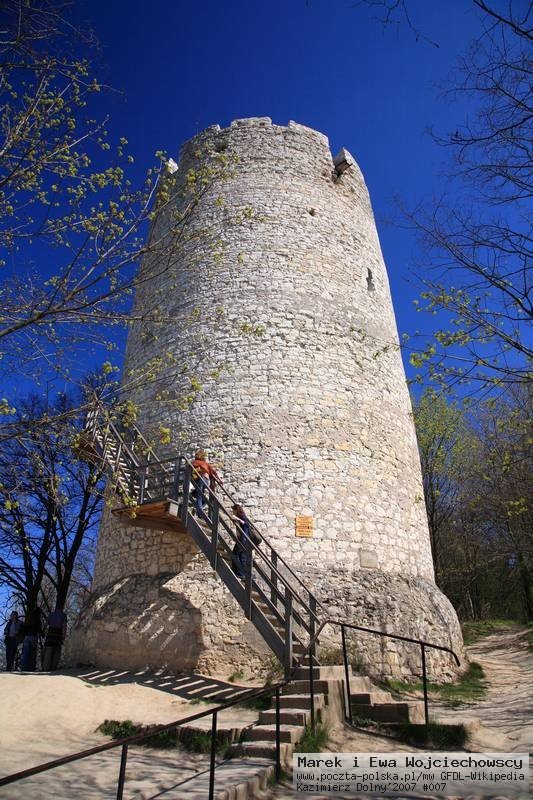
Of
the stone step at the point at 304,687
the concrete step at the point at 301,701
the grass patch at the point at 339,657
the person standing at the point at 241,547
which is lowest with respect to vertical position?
the concrete step at the point at 301,701

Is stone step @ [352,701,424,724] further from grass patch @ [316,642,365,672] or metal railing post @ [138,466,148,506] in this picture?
metal railing post @ [138,466,148,506]

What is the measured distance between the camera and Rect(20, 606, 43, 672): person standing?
1248 centimetres

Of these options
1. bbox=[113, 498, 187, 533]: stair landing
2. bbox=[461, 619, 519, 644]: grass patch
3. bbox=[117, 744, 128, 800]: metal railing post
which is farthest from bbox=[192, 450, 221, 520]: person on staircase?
bbox=[461, 619, 519, 644]: grass patch

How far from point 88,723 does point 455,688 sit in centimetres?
574

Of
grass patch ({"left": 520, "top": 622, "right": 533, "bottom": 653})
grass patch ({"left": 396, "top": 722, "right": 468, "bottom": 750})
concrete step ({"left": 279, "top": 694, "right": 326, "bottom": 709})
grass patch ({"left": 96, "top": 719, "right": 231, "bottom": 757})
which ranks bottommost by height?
grass patch ({"left": 96, "top": 719, "right": 231, "bottom": 757})

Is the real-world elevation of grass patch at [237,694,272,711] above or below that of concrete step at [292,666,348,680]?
below

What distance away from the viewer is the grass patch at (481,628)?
16406mm

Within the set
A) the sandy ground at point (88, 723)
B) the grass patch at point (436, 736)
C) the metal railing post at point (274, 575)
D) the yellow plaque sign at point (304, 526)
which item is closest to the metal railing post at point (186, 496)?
the metal railing post at point (274, 575)

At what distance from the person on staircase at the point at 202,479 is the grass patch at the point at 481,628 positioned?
10782 mm

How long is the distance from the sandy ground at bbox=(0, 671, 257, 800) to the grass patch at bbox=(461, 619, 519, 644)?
1111cm

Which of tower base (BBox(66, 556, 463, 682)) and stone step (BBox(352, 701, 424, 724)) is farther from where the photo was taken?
tower base (BBox(66, 556, 463, 682))

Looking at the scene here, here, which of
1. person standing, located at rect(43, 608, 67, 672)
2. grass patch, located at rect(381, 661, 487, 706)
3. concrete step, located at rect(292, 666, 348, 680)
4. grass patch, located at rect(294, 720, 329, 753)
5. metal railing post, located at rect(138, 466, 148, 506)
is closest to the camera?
grass patch, located at rect(294, 720, 329, 753)

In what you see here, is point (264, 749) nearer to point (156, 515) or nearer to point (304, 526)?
point (304, 526)

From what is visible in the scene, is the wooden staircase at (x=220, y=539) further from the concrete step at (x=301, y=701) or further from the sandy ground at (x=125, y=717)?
the sandy ground at (x=125, y=717)
